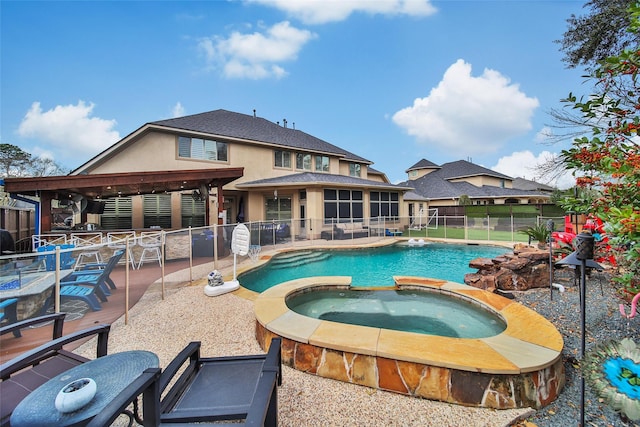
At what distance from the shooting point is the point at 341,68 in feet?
52.9

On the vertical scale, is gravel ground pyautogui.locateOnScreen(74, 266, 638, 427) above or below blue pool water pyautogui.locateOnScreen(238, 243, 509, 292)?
above

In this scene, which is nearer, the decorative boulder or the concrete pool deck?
the concrete pool deck

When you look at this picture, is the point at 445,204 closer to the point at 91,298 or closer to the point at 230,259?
the point at 230,259

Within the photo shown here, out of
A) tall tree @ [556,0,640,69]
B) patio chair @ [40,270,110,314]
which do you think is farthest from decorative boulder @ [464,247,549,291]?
patio chair @ [40,270,110,314]

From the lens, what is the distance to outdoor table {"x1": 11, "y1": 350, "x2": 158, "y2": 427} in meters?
1.50

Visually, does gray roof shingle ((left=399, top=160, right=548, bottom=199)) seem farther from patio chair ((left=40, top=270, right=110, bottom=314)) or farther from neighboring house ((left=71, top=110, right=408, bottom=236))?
patio chair ((left=40, top=270, right=110, bottom=314))

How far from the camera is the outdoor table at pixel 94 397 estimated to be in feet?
4.93

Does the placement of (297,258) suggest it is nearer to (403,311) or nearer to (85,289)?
(403,311)

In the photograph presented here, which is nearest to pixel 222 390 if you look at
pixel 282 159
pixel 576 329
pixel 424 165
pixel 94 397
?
pixel 94 397

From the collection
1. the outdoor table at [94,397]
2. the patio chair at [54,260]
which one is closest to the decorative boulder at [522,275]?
the outdoor table at [94,397]

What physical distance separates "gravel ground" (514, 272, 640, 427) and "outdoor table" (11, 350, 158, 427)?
3.40 m

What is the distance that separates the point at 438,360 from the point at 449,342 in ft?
1.70

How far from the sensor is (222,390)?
7.22 ft

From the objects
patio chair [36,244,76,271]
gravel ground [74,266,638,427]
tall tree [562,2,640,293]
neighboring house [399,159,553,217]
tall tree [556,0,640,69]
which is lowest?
gravel ground [74,266,638,427]
